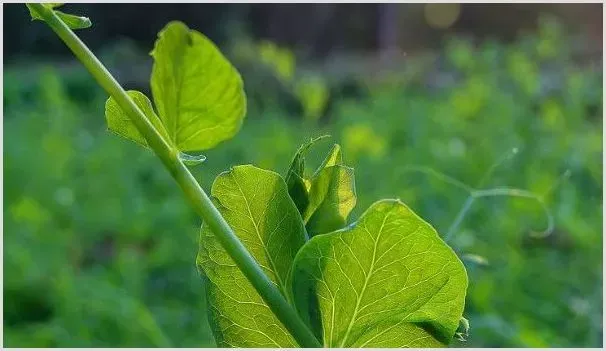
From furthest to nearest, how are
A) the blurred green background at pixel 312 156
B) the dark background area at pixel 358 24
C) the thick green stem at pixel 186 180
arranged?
the dark background area at pixel 358 24, the blurred green background at pixel 312 156, the thick green stem at pixel 186 180

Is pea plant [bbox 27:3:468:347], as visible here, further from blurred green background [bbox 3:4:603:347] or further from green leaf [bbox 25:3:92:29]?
blurred green background [bbox 3:4:603:347]

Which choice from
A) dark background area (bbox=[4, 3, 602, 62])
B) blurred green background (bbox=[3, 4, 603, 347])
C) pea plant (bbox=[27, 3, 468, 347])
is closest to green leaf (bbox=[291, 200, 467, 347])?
pea plant (bbox=[27, 3, 468, 347])

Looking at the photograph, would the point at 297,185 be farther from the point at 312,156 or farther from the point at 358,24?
the point at 358,24

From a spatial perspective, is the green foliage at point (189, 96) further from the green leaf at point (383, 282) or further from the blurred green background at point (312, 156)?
the blurred green background at point (312, 156)

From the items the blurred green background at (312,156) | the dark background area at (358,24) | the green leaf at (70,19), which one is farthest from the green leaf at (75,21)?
the dark background area at (358,24)

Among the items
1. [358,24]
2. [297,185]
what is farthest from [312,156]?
[358,24]

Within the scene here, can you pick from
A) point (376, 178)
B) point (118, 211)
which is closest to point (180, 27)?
point (376, 178)

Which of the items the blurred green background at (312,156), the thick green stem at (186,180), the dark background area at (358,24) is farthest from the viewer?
the dark background area at (358,24)
